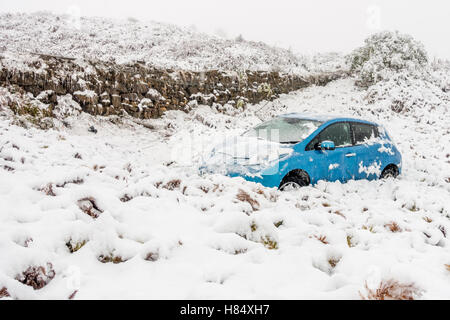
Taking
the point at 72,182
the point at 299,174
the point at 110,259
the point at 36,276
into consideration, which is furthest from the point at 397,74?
the point at 36,276

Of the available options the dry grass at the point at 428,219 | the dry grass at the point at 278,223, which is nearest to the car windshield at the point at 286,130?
the dry grass at the point at 428,219

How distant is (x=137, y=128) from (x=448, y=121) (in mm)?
13616

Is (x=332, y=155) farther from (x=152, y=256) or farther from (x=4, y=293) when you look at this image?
(x=4, y=293)

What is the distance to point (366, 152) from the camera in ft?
18.5

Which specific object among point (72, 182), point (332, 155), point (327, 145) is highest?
point (327, 145)

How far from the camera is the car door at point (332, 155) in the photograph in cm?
495

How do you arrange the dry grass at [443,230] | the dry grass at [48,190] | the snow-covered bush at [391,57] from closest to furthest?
the dry grass at [48,190]
the dry grass at [443,230]
the snow-covered bush at [391,57]

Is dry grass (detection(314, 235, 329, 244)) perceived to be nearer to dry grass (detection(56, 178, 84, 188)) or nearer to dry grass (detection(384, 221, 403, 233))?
dry grass (detection(384, 221, 403, 233))

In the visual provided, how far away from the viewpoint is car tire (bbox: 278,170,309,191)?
15.1 feet

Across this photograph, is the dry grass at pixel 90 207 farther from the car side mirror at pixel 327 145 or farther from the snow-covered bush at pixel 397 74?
the snow-covered bush at pixel 397 74

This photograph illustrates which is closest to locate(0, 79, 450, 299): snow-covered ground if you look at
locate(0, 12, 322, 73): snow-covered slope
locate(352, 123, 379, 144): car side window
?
locate(352, 123, 379, 144): car side window

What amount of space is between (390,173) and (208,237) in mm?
5315
